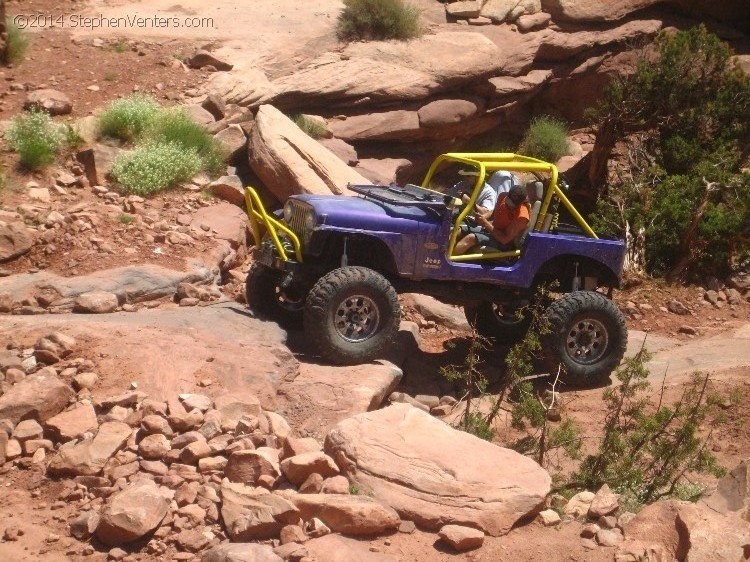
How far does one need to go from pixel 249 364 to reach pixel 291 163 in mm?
4417

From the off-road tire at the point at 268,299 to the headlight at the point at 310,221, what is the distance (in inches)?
26.0

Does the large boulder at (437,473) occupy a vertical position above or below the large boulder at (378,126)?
below

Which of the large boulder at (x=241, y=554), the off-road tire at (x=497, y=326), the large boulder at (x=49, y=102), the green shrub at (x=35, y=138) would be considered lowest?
the off-road tire at (x=497, y=326)

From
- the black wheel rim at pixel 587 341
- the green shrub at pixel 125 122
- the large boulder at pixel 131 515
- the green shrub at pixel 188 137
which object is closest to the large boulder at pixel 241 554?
the large boulder at pixel 131 515

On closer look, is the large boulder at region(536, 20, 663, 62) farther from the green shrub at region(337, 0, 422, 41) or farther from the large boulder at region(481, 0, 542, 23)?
the green shrub at region(337, 0, 422, 41)

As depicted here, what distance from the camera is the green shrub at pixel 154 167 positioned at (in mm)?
10359

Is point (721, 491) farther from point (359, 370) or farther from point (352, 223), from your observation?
point (352, 223)

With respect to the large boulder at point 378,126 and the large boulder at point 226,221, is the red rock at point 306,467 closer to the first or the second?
the large boulder at point 226,221

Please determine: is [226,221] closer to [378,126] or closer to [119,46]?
[378,126]

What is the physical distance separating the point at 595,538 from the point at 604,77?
13144 mm

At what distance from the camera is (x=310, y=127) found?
12695 millimetres

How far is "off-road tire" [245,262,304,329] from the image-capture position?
806 cm

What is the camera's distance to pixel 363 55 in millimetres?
14242

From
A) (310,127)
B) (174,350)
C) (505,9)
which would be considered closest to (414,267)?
(174,350)
